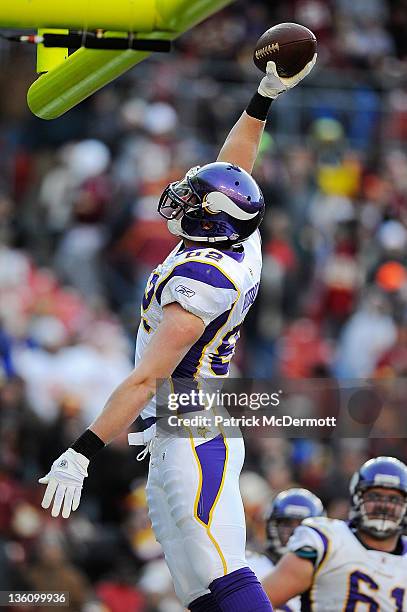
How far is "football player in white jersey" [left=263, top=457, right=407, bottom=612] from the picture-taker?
5844 mm

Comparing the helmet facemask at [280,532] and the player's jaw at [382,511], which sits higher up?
the helmet facemask at [280,532]

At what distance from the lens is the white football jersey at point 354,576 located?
5.85 metres

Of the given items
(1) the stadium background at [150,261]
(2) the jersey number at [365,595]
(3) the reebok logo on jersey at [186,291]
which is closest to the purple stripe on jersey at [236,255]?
(3) the reebok logo on jersey at [186,291]

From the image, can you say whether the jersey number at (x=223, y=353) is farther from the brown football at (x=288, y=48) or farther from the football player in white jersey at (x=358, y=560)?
the brown football at (x=288, y=48)

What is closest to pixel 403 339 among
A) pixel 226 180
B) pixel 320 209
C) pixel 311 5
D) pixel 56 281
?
pixel 320 209

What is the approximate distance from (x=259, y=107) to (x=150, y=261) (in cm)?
579

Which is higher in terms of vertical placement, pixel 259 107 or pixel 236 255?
pixel 259 107

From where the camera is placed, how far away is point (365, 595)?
5.85 meters

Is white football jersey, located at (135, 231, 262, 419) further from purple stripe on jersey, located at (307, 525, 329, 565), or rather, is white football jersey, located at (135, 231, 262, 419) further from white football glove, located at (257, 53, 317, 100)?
purple stripe on jersey, located at (307, 525, 329, 565)

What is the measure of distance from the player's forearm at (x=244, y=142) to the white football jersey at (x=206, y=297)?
517 mm

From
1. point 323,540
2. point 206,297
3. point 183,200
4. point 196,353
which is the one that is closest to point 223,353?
point 196,353

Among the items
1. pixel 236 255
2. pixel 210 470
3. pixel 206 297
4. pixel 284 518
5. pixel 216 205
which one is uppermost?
pixel 216 205

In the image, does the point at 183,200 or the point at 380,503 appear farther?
the point at 380,503

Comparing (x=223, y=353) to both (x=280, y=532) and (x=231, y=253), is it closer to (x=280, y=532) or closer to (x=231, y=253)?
(x=231, y=253)
